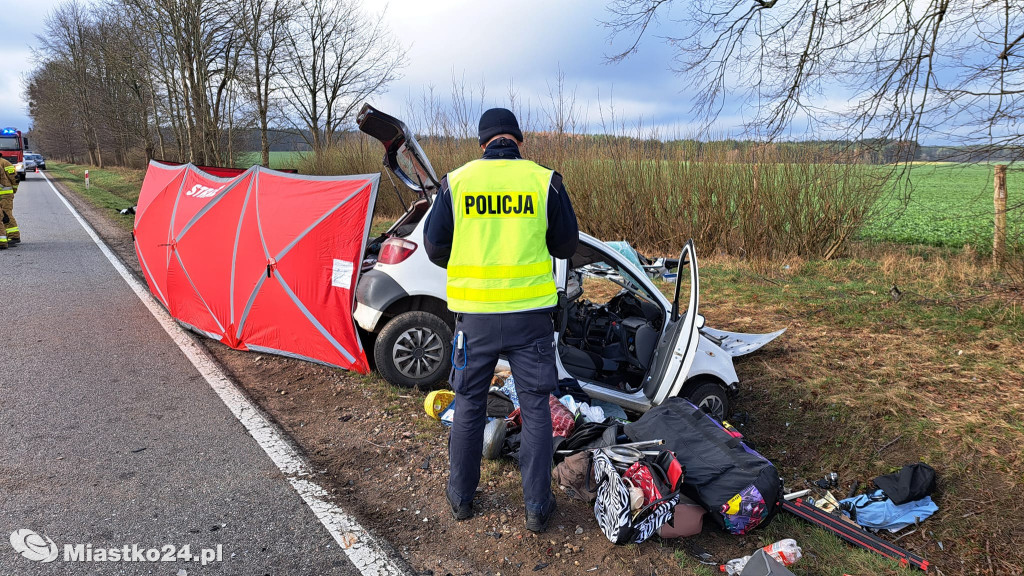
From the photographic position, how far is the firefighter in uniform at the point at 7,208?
39.2 feet

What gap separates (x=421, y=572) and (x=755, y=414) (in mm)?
3376

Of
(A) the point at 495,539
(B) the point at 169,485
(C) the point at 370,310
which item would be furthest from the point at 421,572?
(C) the point at 370,310

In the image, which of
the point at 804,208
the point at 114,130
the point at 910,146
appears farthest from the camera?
the point at 114,130

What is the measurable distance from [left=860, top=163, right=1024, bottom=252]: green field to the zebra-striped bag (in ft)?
14.2

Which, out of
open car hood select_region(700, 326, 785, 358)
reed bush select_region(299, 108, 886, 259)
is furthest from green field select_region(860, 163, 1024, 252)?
open car hood select_region(700, 326, 785, 358)

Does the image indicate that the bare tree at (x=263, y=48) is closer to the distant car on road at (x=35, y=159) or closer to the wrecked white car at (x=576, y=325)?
the wrecked white car at (x=576, y=325)

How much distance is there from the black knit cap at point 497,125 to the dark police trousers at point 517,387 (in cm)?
95

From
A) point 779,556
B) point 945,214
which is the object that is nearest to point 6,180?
point 779,556

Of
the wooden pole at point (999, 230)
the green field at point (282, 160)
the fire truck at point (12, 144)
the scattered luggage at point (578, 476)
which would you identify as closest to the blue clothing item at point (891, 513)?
the scattered luggage at point (578, 476)

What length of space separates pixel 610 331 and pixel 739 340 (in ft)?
5.51

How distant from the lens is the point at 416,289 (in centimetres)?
514

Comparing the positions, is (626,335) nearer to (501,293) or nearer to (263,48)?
(501,293)

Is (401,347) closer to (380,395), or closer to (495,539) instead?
(380,395)

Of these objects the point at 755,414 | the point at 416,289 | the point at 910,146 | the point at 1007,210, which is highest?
the point at 910,146
